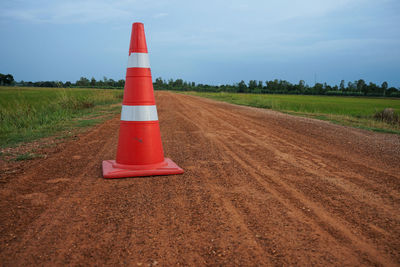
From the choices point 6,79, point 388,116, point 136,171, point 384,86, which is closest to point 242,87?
point 384,86

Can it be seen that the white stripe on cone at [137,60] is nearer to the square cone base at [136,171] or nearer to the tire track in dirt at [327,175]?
the square cone base at [136,171]

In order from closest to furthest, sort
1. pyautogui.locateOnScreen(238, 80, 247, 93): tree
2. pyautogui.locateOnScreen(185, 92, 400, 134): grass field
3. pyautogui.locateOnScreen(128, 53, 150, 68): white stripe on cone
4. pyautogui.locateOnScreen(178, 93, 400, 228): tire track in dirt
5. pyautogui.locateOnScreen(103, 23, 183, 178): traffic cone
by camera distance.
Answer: pyautogui.locateOnScreen(178, 93, 400, 228): tire track in dirt, pyautogui.locateOnScreen(103, 23, 183, 178): traffic cone, pyautogui.locateOnScreen(128, 53, 150, 68): white stripe on cone, pyautogui.locateOnScreen(185, 92, 400, 134): grass field, pyautogui.locateOnScreen(238, 80, 247, 93): tree

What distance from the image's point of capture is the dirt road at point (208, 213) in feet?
5.97

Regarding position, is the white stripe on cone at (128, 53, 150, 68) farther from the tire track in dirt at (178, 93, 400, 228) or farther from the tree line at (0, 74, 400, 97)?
the tree line at (0, 74, 400, 97)

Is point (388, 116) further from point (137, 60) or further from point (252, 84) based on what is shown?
point (252, 84)

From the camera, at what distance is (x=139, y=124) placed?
145 inches

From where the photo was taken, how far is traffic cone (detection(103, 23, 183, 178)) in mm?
3633

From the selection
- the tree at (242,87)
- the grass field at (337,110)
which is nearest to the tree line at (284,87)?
the tree at (242,87)

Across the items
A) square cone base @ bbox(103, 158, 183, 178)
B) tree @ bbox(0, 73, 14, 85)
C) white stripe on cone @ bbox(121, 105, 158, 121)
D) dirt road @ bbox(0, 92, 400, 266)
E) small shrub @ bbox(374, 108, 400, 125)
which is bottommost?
dirt road @ bbox(0, 92, 400, 266)

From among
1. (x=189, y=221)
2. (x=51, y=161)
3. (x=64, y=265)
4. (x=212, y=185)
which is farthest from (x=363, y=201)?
(x=51, y=161)

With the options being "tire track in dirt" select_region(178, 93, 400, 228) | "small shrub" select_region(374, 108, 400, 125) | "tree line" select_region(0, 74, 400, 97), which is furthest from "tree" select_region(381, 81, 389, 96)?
"tire track in dirt" select_region(178, 93, 400, 228)

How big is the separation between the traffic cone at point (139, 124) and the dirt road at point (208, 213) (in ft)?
1.01

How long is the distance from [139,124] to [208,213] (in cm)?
179

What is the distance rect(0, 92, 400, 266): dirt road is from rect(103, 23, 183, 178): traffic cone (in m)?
0.31
